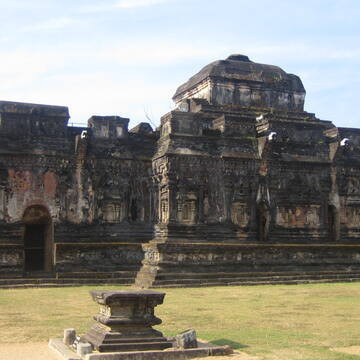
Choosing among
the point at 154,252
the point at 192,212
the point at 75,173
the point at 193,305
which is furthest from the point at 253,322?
the point at 75,173

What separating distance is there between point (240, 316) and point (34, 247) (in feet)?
39.1

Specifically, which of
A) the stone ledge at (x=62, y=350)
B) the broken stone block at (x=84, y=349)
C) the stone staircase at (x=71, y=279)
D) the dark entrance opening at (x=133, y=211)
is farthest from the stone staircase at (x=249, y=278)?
the broken stone block at (x=84, y=349)

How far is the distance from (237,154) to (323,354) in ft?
47.3

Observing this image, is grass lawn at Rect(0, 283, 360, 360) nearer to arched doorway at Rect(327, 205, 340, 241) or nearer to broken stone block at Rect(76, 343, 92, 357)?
broken stone block at Rect(76, 343, 92, 357)

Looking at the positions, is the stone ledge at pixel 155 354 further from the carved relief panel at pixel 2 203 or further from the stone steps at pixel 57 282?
the carved relief panel at pixel 2 203

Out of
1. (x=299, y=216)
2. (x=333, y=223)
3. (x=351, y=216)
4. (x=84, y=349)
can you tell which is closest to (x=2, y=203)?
(x=299, y=216)

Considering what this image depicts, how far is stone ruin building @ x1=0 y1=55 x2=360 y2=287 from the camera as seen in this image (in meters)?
20.8

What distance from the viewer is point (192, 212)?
21.6 metres

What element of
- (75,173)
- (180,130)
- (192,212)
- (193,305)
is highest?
(180,130)

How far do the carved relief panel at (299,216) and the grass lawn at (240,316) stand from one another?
5.38 m

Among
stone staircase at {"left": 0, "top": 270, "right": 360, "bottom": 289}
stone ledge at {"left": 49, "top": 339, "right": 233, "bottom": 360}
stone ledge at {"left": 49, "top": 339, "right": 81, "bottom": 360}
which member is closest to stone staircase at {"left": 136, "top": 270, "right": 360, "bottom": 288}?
stone staircase at {"left": 0, "top": 270, "right": 360, "bottom": 289}

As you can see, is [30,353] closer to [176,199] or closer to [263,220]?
[176,199]

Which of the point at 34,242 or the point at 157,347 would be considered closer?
the point at 157,347

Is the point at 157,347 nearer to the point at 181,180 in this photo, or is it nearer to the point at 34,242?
the point at 181,180
